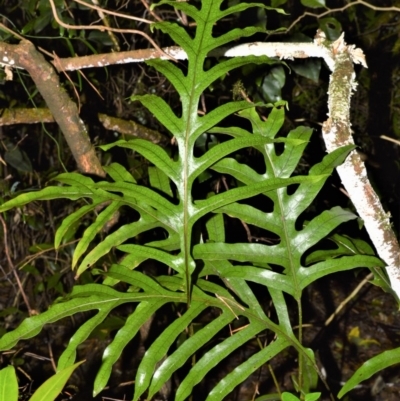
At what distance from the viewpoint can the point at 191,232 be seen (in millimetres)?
802

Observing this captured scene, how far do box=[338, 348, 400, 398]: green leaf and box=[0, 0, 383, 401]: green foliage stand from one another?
56mm

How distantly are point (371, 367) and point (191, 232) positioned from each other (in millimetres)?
274

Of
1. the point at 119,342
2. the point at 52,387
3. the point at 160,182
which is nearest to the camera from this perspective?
the point at 52,387

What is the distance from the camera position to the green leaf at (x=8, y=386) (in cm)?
51

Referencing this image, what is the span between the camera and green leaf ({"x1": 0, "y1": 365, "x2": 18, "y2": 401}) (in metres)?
0.51

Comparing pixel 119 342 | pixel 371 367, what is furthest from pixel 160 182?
pixel 371 367

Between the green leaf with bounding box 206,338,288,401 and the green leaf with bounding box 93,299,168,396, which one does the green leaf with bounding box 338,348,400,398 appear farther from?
the green leaf with bounding box 93,299,168,396

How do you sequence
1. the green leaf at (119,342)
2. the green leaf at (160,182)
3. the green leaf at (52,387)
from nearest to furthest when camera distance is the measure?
1. the green leaf at (52,387)
2. the green leaf at (119,342)
3. the green leaf at (160,182)

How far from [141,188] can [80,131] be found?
0.92 ft

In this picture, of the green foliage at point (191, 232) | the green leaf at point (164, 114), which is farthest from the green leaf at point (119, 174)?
the green leaf at point (164, 114)

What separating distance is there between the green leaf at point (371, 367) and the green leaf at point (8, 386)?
1.33 feet

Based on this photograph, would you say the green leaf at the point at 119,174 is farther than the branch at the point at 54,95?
No

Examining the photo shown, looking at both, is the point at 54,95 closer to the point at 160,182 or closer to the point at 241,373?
the point at 160,182

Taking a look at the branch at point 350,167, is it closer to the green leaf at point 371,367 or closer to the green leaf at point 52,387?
the green leaf at point 371,367
